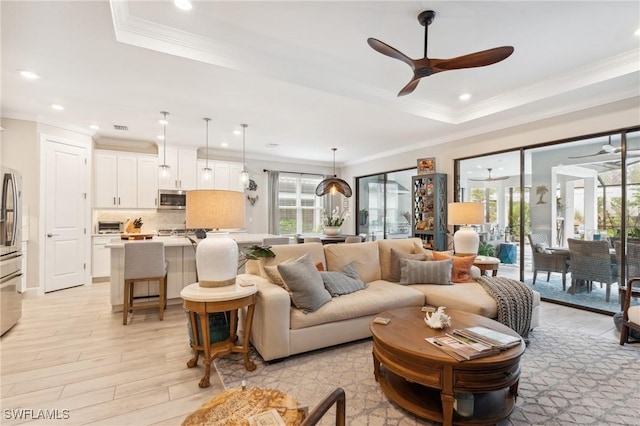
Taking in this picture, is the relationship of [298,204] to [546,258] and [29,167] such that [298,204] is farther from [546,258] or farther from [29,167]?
[546,258]

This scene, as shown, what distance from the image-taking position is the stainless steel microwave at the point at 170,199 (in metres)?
6.26

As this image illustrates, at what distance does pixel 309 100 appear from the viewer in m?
4.06

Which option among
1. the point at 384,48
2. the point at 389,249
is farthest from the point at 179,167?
the point at 384,48

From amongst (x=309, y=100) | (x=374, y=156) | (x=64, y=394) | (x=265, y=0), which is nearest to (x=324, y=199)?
(x=374, y=156)

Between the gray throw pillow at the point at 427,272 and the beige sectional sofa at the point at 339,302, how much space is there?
82mm

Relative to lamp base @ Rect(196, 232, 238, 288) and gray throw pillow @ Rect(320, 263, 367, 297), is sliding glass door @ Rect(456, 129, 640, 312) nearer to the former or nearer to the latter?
gray throw pillow @ Rect(320, 263, 367, 297)

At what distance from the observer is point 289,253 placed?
329 cm

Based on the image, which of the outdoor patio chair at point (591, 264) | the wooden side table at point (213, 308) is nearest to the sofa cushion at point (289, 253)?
the wooden side table at point (213, 308)

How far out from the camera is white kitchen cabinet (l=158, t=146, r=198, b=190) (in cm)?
629

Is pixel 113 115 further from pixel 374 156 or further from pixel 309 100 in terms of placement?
pixel 374 156

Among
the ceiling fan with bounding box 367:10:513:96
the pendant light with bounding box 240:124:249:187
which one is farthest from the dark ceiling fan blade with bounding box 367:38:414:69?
the pendant light with bounding box 240:124:249:187

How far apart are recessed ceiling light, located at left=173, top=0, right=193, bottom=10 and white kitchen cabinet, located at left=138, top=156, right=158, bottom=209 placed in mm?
4519

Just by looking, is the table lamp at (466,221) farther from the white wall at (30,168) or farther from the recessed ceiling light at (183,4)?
the white wall at (30,168)

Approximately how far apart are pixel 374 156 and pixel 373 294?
5145 mm
